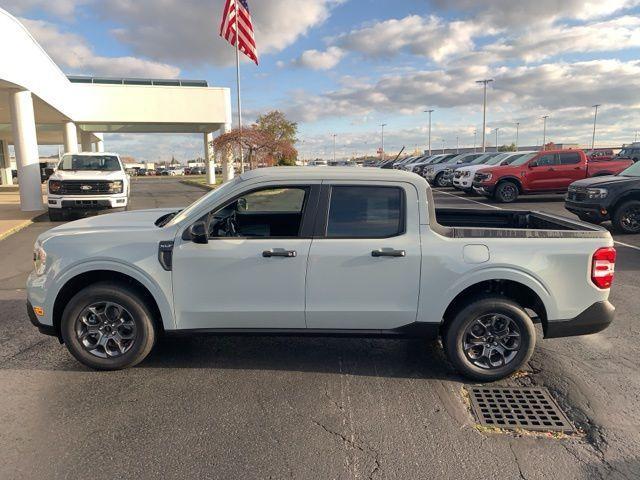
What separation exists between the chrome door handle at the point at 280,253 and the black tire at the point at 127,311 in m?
1.10

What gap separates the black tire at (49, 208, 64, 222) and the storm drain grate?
12945 millimetres

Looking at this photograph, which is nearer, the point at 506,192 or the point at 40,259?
the point at 40,259

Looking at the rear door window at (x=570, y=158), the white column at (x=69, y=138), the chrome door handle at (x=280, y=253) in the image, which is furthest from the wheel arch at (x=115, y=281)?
the white column at (x=69, y=138)

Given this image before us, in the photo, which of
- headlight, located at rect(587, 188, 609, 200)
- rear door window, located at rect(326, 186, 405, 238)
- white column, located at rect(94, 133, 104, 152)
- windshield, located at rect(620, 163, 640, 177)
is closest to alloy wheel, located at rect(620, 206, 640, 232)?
headlight, located at rect(587, 188, 609, 200)

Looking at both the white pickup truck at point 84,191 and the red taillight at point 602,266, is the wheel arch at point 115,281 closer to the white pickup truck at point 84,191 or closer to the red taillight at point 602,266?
the red taillight at point 602,266

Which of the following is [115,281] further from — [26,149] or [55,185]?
[26,149]

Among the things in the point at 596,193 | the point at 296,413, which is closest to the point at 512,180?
the point at 596,193

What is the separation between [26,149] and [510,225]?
51.4 ft

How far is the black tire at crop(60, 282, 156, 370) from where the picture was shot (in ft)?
12.4

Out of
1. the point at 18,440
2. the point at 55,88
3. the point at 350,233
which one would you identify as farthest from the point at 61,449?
the point at 55,88

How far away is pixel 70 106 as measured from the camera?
22250 millimetres

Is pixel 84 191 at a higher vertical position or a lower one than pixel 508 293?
higher

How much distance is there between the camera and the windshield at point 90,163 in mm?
13953

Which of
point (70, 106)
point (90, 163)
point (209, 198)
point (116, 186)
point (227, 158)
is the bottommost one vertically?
point (116, 186)
